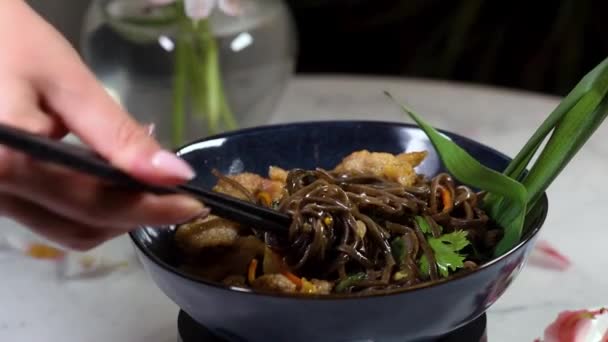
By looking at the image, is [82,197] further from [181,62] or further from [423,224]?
[181,62]

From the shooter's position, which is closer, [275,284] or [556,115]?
[275,284]

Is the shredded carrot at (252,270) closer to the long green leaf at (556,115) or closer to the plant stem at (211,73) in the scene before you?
the long green leaf at (556,115)

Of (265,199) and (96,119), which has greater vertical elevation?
(96,119)

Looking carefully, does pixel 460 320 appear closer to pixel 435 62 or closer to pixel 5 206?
pixel 5 206

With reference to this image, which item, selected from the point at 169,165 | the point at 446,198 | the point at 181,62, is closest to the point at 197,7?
the point at 181,62

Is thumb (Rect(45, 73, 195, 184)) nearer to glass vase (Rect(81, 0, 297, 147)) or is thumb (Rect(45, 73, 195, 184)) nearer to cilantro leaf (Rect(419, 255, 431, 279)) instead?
cilantro leaf (Rect(419, 255, 431, 279))

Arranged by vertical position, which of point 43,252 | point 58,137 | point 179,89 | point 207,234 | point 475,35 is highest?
point 58,137
